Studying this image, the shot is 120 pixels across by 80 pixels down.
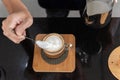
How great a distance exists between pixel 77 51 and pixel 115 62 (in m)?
0.13

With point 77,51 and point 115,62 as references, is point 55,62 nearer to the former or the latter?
point 77,51

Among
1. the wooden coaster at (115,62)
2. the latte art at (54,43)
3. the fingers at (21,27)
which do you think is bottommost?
the wooden coaster at (115,62)

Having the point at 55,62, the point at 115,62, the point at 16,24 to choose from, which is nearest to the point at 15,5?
the point at 16,24

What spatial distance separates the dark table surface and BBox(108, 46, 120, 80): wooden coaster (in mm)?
11

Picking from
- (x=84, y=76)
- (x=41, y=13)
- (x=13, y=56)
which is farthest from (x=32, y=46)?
(x=41, y=13)

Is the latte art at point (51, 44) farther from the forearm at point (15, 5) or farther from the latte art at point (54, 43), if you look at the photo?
the forearm at point (15, 5)

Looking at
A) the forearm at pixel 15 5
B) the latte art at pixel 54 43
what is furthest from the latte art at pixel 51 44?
the forearm at pixel 15 5

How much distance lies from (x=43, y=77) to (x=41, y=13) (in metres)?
A: 0.45

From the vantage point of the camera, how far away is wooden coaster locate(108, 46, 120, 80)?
744 mm

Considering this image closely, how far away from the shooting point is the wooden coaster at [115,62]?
2.44 ft

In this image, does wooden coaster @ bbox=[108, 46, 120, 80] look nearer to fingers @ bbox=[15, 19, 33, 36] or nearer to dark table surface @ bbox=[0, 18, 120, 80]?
dark table surface @ bbox=[0, 18, 120, 80]

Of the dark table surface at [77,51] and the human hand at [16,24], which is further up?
the human hand at [16,24]

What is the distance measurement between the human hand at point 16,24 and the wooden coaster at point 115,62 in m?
0.28

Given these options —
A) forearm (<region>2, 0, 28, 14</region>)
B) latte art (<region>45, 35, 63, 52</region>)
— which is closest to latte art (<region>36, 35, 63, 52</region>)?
latte art (<region>45, 35, 63, 52</region>)
